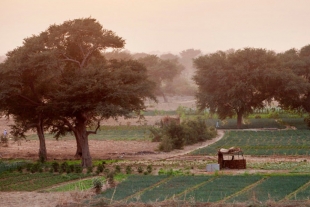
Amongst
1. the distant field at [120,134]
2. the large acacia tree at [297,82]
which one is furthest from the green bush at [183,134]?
the large acacia tree at [297,82]

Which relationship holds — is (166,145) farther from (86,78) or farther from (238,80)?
(238,80)

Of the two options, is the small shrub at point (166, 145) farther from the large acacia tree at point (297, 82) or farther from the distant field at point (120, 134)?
the large acacia tree at point (297, 82)

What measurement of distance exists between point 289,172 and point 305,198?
8252 millimetres

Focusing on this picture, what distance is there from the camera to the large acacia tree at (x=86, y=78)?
31.2 meters

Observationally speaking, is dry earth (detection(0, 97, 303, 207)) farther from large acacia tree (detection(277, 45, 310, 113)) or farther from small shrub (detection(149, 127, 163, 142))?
large acacia tree (detection(277, 45, 310, 113))

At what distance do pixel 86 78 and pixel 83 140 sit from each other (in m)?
4.22

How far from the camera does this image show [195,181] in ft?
78.9

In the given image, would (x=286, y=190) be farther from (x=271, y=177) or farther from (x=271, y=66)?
(x=271, y=66)

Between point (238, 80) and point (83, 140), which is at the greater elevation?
point (238, 80)

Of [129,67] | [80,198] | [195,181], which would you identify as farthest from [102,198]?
[129,67]

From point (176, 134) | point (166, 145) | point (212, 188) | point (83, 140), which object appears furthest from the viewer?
point (176, 134)

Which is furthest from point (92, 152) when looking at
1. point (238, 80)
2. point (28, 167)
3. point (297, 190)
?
point (238, 80)

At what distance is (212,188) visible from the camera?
71.7 ft

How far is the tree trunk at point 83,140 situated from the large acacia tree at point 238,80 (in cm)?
2680
